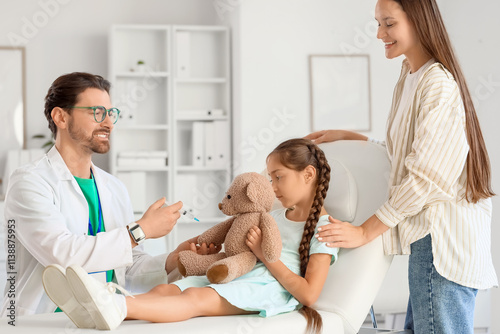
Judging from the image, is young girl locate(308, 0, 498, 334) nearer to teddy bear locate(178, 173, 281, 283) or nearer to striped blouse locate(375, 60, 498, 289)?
striped blouse locate(375, 60, 498, 289)

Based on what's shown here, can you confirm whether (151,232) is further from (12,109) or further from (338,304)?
(12,109)

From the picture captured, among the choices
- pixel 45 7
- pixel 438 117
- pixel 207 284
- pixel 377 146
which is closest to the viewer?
pixel 438 117

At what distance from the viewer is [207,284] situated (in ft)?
5.51

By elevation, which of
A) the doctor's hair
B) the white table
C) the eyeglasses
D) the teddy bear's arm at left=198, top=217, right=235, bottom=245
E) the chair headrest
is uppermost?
the doctor's hair

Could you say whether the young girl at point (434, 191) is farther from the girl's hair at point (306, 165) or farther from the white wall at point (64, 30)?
the white wall at point (64, 30)

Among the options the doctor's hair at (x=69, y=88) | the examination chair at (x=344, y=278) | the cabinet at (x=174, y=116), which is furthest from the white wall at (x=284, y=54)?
the doctor's hair at (x=69, y=88)


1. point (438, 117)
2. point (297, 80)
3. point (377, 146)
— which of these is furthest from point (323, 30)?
point (438, 117)

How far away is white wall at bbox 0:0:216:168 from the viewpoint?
14.4 feet

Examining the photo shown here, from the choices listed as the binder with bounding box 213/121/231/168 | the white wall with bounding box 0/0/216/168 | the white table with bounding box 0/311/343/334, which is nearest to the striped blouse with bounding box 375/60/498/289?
the white table with bounding box 0/311/343/334

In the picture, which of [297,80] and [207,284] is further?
[297,80]

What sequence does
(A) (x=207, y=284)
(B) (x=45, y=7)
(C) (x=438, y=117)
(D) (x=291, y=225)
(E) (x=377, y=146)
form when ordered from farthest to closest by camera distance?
(B) (x=45, y=7) < (E) (x=377, y=146) < (D) (x=291, y=225) < (A) (x=207, y=284) < (C) (x=438, y=117)

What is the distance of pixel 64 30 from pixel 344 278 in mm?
3476

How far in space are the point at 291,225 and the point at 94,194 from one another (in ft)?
2.14

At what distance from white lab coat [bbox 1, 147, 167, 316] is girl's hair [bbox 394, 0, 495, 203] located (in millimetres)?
968
